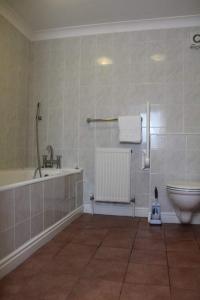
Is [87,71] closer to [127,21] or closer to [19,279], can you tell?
[127,21]

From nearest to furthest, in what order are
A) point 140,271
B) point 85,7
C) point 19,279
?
point 19,279
point 140,271
point 85,7

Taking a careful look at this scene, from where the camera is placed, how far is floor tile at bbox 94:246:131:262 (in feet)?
6.42

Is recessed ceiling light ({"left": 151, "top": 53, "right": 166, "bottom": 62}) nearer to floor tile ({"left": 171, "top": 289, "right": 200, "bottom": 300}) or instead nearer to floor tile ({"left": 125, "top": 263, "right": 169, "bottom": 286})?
floor tile ({"left": 125, "top": 263, "right": 169, "bottom": 286})

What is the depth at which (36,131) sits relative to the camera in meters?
3.44

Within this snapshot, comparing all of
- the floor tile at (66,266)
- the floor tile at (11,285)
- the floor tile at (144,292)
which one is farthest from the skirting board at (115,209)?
the floor tile at (11,285)

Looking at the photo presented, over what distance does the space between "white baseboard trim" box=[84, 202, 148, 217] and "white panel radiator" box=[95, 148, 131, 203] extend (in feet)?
0.47

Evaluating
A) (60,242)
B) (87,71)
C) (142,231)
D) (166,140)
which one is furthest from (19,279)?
(87,71)

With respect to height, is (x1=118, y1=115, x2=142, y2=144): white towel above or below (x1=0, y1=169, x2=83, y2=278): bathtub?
above

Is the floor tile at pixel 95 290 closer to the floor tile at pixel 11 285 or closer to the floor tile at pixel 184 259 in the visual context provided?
the floor tile at pixel 11 285

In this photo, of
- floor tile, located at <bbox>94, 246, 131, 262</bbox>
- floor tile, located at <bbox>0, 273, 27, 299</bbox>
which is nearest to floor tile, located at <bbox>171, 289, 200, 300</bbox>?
floor tile, located at <bbox>94, 246, 131, 262</bbox>

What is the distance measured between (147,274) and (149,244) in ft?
1.88

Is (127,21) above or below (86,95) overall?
above

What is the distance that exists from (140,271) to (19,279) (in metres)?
0.76

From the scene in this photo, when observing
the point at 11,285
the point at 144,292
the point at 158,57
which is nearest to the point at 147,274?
the point at 144,292
